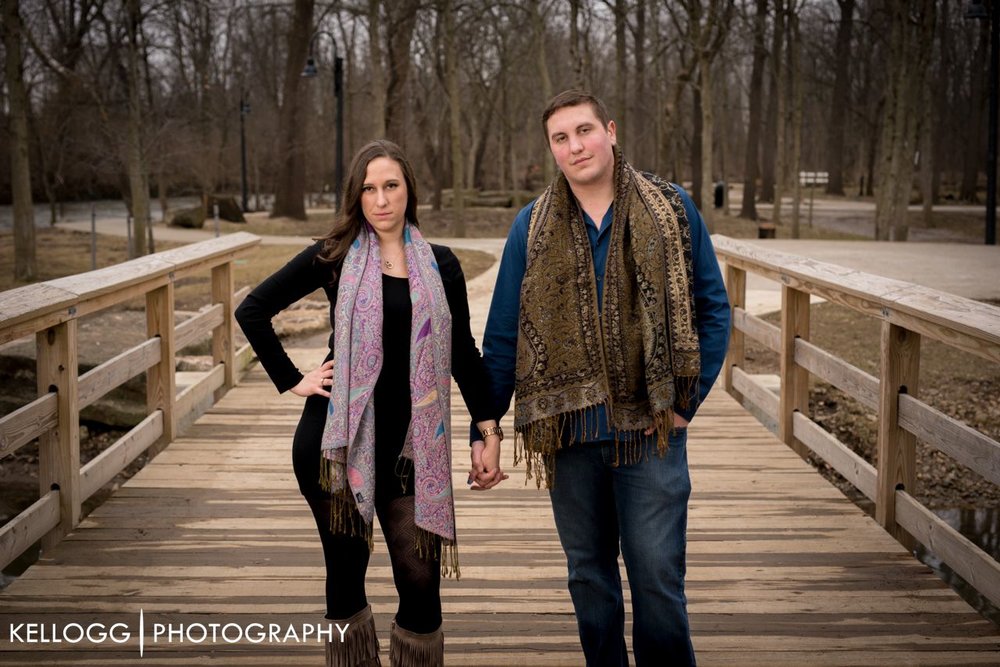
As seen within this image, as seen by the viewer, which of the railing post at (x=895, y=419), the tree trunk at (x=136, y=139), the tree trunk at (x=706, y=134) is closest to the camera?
the railing post at (x=895, y=419)

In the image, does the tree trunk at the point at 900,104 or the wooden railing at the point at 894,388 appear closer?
the wooden railing at the point at 894,388

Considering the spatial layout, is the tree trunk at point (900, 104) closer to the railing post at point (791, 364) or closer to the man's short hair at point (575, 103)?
the railing post at point (791, 364)

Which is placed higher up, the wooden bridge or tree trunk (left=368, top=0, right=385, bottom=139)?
tree trunk (left=368, top=0, right=385, bottom=139)

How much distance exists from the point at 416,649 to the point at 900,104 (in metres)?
22.5

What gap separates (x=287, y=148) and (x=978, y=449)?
1092 inches

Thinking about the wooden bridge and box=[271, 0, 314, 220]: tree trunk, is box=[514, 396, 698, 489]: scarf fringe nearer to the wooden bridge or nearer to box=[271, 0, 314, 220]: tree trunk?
the wooden bridge

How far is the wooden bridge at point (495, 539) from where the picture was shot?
3.70 metres

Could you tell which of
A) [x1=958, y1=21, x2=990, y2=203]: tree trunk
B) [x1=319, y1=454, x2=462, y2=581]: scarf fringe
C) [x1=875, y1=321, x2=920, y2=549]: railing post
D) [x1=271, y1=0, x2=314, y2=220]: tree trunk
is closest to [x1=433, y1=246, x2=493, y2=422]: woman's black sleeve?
[x1=319, y1=454, x2=462, y2=581]: scarf fringe

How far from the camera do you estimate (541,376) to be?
2.93 meters

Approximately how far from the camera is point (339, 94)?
76.6ft

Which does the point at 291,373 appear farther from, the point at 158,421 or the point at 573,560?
the point at 158,421

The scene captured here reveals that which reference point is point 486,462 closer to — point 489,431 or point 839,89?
point 489,431

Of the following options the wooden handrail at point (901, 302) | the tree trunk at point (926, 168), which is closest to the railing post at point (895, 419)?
the wooden handrail at point (901, 302)

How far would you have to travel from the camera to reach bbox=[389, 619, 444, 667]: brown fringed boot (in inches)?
118
